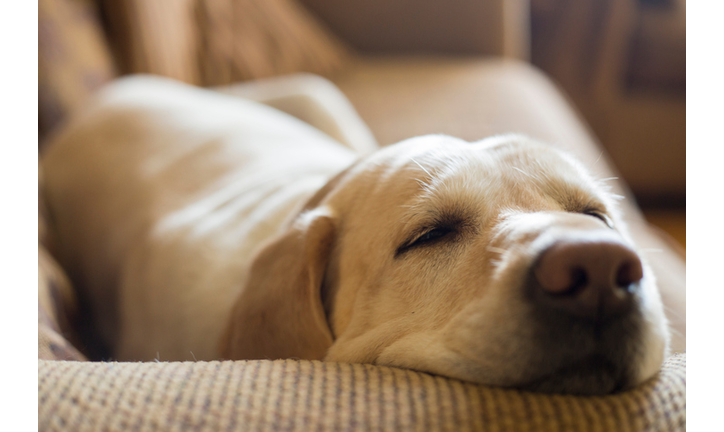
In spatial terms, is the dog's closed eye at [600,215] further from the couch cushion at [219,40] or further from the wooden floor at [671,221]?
the wooden floor at [671,221]

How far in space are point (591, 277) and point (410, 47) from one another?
362cm

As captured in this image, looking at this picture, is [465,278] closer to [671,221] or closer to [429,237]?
[429,237]

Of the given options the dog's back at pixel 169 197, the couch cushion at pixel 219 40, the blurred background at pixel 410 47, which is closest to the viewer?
the dog's back at pixel 169 197

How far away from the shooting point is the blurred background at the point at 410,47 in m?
2.52

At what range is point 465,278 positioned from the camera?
91cm

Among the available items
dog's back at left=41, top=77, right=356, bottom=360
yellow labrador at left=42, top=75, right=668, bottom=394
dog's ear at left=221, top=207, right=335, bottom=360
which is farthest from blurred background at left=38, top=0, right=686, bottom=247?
dog's ear at left=221, top=207, right=335, bottom=360

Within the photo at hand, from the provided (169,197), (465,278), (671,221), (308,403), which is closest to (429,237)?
(465,278)

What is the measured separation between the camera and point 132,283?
1.71 metres

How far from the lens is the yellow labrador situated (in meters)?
0.71

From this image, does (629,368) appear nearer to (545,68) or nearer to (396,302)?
(396,302)

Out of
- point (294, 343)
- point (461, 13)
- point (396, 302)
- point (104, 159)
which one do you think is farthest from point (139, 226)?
point (461, 13)

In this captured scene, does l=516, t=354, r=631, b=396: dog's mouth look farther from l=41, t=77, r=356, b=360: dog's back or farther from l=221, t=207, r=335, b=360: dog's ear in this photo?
l=41, t=77, r=356, b=360: dog's back

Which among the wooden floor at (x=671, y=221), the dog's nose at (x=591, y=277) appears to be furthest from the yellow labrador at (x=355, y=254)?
the wooden floor at (x=671, y=221)

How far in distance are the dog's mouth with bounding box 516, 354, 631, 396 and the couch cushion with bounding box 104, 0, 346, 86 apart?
8.98ft
